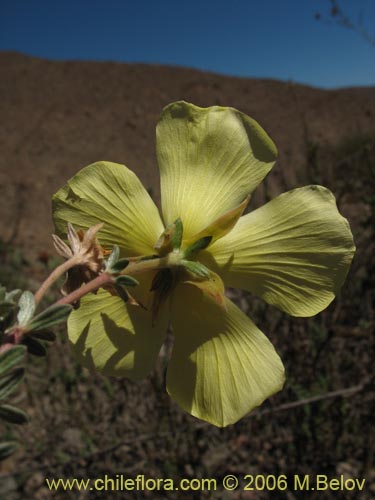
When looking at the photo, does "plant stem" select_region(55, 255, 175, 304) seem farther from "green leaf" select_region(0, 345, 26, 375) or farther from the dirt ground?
the dirt ground

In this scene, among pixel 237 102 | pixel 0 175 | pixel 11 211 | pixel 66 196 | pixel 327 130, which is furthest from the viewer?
pixel 237 102

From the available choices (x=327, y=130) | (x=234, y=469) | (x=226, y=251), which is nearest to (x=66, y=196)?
(x=226, y=251)

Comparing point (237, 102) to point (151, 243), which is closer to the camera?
point (151, 243)

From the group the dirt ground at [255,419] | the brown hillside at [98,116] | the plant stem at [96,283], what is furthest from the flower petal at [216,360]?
the brown hillside at [98,116]

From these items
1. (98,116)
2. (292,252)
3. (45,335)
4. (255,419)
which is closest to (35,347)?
(45,335)

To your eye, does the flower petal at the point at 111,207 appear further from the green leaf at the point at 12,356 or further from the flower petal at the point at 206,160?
the green leaf at the point at 12,356

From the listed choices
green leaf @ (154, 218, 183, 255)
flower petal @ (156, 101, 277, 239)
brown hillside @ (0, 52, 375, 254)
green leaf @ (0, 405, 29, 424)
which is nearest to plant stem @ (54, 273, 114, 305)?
green leaf @ (0, 405, 29, 424)

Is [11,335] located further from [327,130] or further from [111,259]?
[327,130]
